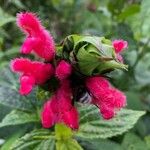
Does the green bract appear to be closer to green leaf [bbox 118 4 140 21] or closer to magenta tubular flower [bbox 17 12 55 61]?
magenta tubular flower [bbox 17 12 55 61]

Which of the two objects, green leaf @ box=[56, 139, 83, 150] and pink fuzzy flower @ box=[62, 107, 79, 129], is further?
green leaf @ box=[56, 139, 83, 150]

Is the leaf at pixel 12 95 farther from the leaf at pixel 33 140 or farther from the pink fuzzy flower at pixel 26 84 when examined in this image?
the pink fuzzy flower at pixel 26 84

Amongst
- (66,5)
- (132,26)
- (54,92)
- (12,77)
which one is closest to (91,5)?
(66,5)

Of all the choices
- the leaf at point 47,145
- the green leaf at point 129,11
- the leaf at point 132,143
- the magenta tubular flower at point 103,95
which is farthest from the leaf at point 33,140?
the green leaf at point 129,11

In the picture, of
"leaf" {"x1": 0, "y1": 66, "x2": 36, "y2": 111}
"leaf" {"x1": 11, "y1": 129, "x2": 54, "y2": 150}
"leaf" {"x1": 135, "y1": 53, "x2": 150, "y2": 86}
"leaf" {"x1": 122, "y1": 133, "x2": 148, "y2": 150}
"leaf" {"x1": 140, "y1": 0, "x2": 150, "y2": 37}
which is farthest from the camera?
"leaf" {"x1": 135, "y1": 53, "x2": 150, "y2": 86}

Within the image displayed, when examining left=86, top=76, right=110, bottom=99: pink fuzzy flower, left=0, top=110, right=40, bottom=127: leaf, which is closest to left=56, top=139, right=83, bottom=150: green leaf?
left=0, top=110, right=40, bottom=127: leaf

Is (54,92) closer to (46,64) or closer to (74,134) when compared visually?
(46,64)
